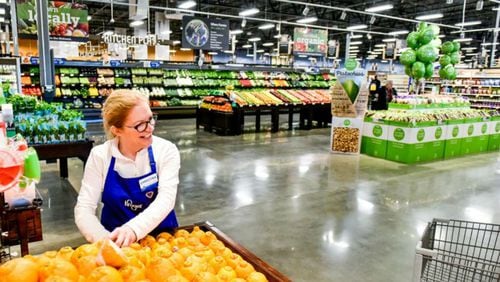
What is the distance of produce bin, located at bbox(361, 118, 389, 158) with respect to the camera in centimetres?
763

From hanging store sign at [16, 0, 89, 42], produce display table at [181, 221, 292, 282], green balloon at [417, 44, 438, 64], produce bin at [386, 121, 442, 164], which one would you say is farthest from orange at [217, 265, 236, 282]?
hanging store sign at [16, 0, 89, 42]

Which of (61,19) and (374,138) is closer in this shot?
(374,138)

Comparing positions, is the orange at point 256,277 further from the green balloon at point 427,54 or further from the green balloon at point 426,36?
the green balloon at point 426,36

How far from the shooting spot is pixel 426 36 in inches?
313

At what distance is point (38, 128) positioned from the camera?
15.3 feet

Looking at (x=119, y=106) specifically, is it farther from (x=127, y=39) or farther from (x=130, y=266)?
(x=127, y=39)

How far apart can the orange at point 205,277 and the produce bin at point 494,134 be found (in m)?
9.62

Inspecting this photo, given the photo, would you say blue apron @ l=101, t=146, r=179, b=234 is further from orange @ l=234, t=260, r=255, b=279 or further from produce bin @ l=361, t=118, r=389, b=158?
produce bin @ l=361, t=118, r=389, b=158

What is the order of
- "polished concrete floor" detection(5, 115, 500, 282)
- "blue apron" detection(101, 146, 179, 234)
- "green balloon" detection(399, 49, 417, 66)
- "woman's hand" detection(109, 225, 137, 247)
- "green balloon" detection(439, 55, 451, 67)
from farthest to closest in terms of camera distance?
"green balloon" detection(439, 55, 451, 67) < "green balloon" detection(399, 49, 417, 66) < "polished concrete floor" detection(5, 115, 500, 282) < "blue apron" detection(101, 146, 179, 234) < "woman's hand" detection(109, 225, 137, 247)

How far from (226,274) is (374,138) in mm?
7080

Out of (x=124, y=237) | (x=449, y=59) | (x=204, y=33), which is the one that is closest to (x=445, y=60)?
(x=449, y=59)

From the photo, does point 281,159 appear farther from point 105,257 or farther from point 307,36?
point 307,36

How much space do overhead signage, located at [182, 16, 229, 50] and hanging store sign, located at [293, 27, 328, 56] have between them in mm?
3390

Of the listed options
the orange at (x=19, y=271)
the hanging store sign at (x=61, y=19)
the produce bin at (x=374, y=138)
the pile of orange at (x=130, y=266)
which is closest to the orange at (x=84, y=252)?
the pile of orange at (x=130, y=266)
